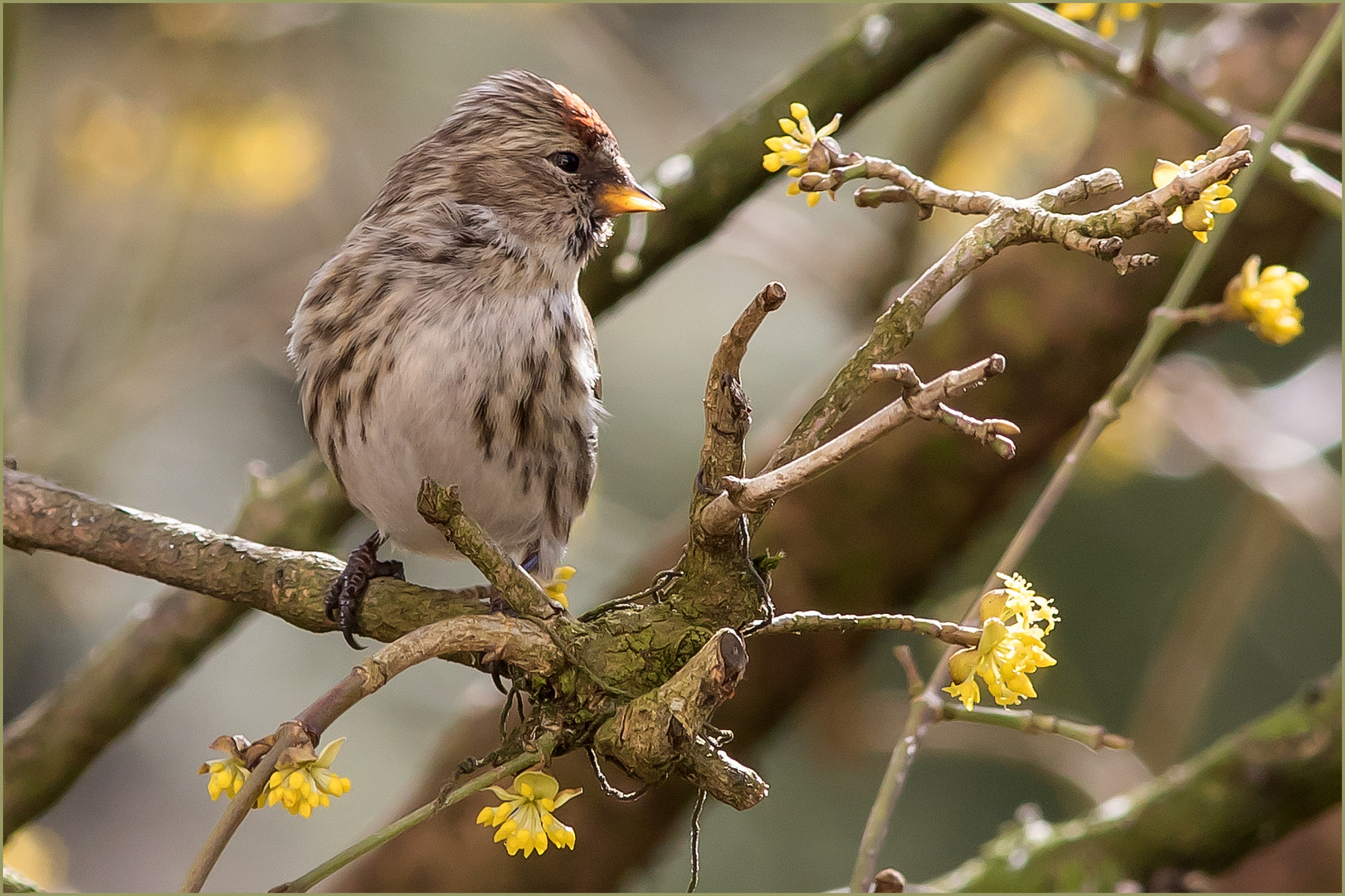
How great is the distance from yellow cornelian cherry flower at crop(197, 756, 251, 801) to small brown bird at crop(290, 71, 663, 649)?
2.65ft

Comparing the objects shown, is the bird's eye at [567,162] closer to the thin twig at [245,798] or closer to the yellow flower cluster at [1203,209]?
the yellow flower cluster at [1203,209]

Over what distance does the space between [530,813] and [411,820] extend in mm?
136

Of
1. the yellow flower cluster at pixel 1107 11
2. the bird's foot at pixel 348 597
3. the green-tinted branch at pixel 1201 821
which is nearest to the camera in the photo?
the bird's foot at pixel 348 597

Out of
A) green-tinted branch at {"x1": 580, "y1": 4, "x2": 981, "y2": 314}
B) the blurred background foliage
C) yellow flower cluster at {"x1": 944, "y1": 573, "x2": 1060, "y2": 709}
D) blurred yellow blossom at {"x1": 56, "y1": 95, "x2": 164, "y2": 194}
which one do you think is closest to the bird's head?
green-tinted branch at {"x1": 580, "y1": 4, "x2": 981, "y2": 314}

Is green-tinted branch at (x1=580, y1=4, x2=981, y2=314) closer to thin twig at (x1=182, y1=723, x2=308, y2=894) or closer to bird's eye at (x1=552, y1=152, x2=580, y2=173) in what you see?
bird's eye at (x1=552, y1=152, x2=580, y2=173)

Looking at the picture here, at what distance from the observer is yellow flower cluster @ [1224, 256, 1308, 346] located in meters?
1.68

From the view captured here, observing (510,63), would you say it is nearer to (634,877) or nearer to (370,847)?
(634,877)

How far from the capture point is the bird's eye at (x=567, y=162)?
7.69ft

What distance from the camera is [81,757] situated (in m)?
2.55

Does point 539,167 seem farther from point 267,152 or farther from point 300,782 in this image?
point 267,152

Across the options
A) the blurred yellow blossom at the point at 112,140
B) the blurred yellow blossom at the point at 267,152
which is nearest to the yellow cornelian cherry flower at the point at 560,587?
the blurred yellow blossom at the point at 267,152

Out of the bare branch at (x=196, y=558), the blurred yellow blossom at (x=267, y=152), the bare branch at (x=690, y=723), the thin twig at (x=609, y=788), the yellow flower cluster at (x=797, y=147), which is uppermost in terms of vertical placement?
the yellow flower cluster at (x=797, y=147)

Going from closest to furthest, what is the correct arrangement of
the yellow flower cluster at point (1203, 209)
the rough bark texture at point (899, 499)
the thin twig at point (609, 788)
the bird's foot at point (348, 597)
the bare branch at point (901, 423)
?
1. the bare branch at point (901, 423)
2. the yellow flower cluster at point (1203, 209)
3. the thin twig at point (609, 788)
4. the bird's foot at point (348, 597)
5. the rough bark texture at point (899, 499)

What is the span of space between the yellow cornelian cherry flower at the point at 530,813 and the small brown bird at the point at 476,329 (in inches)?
32.0
